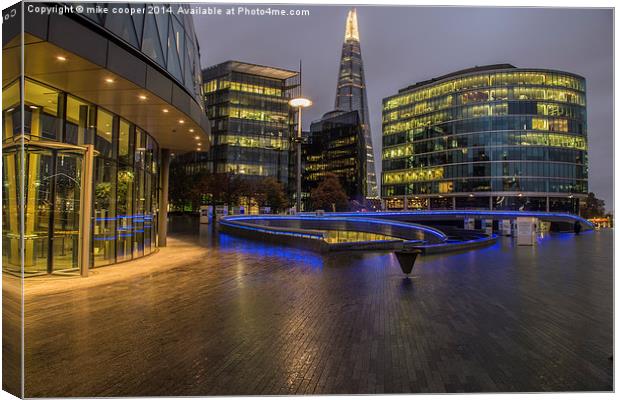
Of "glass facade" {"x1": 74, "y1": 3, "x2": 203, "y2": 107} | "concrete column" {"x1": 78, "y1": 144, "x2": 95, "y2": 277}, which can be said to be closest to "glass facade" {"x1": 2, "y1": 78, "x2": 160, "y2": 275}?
"concrete column" {"x1": 78, "y1": 144, "x2": 95, "y2": 277}

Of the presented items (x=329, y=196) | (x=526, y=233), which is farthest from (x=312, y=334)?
(x=329, y=196)

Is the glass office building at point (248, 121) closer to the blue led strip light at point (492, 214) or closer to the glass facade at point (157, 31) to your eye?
the blue led strip light at point (492, 214)

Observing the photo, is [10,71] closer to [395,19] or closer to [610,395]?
[395,19]

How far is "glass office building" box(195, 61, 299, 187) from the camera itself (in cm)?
8462

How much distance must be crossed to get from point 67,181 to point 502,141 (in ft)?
269

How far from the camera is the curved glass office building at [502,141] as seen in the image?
248 ft

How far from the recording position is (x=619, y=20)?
507 cm

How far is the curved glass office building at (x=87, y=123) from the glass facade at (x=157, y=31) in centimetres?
4

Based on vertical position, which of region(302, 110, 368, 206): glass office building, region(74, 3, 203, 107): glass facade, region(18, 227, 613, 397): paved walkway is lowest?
region(18, 227, 613, 397): paved walkway

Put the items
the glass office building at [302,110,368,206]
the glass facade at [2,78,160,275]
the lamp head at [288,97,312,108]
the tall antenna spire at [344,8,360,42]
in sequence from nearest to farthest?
the tall antenna spire at [344,8,360,42]
the glass facade at [2,78,160,275]
the lamp head at [288,97,312,108]
the glass office building at [302,110,368,206]

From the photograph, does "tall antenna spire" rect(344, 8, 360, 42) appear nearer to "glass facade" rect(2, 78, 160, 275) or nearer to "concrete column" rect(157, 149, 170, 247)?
"glass facade" rect(2, 78, 160, 275)

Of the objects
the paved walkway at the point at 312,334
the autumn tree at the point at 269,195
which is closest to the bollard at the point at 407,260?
the paved walkway at the point at 312,334

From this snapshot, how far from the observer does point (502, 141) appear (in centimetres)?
7825

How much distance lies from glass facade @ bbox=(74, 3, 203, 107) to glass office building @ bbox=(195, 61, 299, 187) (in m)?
68.4
